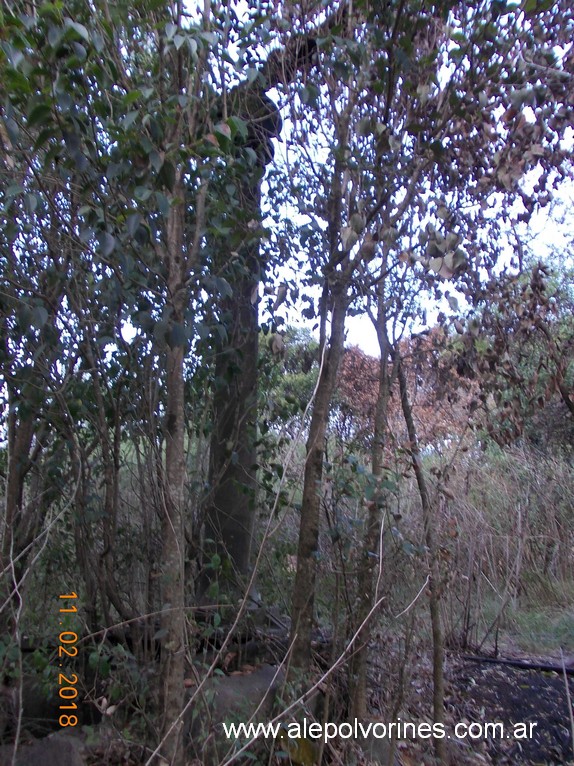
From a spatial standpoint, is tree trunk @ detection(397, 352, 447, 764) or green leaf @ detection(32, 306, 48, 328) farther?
tree trunk @ detection(397, 352, 447, 764)

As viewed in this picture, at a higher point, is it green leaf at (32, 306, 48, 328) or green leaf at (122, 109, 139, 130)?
green leaf at (122, 109, 139, 130)

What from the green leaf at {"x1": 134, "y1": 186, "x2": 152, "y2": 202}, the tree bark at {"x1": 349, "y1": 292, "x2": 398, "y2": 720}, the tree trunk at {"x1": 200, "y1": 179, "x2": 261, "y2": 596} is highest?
the green leaf at {"x1": 134, "y1": 186, "x2": 152, "y2": 202}

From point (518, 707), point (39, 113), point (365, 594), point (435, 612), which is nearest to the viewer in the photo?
point (39, 113)

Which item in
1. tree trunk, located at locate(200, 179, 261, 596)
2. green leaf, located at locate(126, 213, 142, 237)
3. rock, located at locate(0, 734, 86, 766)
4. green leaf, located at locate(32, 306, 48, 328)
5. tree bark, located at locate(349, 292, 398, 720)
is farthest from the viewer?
tree trunk, located at locate(200, 179, 261, 596)

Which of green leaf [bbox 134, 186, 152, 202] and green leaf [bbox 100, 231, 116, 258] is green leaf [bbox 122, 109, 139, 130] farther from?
green leaf [bbox 100, 231, 116, 258]

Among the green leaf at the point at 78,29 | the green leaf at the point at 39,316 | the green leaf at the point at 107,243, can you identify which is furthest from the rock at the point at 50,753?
the green leaf at the point at 78,29

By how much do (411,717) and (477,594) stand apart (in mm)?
1787

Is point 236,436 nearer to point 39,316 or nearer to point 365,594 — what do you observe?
point 365,594

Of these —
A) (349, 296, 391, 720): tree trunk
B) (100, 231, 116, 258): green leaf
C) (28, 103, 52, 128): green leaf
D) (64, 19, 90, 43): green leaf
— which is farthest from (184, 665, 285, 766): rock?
(64, 19, 90, 43): green leaf

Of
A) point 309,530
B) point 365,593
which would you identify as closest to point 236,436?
point 309,530

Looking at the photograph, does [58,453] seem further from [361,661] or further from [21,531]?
[361,661]
